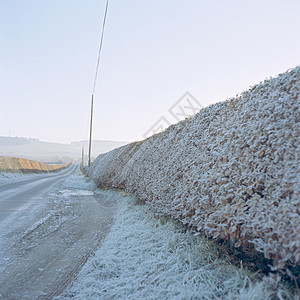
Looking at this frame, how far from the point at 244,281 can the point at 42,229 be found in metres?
3.94

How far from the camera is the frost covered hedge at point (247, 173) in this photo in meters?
1.90

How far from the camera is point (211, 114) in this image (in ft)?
12.3

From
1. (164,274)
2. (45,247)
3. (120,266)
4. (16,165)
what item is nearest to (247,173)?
(164,274)

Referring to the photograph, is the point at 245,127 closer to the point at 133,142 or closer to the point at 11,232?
the point at 11,232

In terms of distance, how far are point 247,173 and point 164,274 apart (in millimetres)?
1444

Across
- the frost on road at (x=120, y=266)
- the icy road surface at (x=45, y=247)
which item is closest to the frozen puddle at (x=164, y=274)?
the frost on road at (x=120, y=266)

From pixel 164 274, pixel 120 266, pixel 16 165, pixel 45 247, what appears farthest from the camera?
pixel 16 165

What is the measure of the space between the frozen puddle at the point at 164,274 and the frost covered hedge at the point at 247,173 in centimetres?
28

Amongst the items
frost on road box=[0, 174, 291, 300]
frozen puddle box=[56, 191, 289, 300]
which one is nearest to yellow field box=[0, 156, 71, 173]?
frost on road box=[0, 174, 291, 300]

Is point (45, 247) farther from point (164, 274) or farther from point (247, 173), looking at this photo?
point (247, 173)

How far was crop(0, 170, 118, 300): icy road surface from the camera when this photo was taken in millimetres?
2395

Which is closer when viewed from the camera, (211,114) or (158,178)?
(211,114)

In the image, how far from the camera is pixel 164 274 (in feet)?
7.66

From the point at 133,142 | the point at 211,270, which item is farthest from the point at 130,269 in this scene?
the point at 133,142
